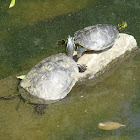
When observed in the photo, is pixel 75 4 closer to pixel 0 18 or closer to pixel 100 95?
pixel 0 18

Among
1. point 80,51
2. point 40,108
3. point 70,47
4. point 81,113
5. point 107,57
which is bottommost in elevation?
point 81,113

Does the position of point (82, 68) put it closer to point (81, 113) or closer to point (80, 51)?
point (80, 51)

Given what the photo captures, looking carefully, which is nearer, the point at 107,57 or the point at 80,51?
the point at 80,51

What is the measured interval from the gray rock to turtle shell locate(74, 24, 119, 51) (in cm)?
17

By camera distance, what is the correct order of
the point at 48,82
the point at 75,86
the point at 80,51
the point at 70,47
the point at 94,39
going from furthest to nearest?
the point at 94,39, the point at 80,51, the point at 70,47, the point at 75,86, the point at 48,82

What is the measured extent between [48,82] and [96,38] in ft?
5.12

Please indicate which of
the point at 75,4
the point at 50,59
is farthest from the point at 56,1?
the point at 50,59

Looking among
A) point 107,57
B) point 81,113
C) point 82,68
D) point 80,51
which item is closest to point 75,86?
point 82,68

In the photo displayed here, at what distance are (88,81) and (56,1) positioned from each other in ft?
11.4

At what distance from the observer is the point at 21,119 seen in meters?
3.93

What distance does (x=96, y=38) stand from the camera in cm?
486

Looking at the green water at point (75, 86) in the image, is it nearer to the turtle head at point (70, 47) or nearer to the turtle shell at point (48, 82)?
the turtle shell at point (48, 82)

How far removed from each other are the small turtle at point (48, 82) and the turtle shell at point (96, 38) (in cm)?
74

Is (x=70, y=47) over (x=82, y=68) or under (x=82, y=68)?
over
